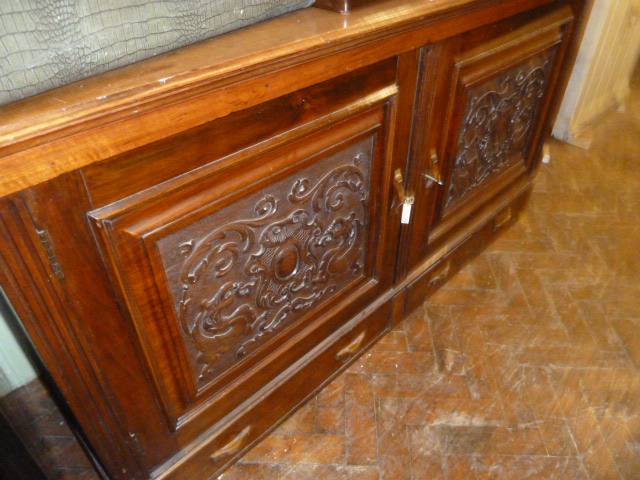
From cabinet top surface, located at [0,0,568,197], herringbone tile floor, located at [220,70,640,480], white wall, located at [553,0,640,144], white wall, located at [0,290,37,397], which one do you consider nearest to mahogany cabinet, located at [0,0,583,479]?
cabinet top surface, located at [0,0,568,197]

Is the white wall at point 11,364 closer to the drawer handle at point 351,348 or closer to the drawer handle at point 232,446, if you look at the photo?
the drawer handle at point 232,446

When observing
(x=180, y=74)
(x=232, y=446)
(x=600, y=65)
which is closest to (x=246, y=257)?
(x=180, y=74)

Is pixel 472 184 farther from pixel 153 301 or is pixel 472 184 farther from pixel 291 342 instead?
pixel 153 301

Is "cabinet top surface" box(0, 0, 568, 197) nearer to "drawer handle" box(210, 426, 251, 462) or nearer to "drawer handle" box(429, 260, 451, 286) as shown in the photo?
"drawer handle" box(210, 426, 251, 462)

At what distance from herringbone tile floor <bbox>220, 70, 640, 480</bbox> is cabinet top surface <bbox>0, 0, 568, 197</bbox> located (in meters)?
1.17

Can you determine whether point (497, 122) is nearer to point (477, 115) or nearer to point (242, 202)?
point (477, 115)

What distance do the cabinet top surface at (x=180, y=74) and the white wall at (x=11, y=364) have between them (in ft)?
3.68

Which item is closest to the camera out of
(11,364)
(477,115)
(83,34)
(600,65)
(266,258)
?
(83,34)

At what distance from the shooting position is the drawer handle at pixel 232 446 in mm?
1333

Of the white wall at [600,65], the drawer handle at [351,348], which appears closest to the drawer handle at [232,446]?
the drawer handle at [351,348]

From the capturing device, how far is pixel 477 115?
5.10ft

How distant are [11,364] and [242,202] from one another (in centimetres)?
122

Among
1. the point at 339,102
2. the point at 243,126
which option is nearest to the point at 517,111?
the point at 339,102

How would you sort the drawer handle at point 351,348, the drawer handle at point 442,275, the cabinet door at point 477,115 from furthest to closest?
1. the drawer handle at point 442,275
2. the drawer handle at point 351,348
3. the cabinet door at point 477,115
